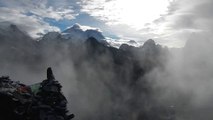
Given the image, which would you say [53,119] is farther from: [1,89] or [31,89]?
[1,89]

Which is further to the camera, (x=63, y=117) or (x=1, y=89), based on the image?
(x=63, y=117)

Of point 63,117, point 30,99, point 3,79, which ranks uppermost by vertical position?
point 3,79

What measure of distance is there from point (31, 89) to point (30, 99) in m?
8.99

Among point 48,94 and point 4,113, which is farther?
point 48,94

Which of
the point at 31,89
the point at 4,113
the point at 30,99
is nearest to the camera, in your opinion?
the point at 4,113

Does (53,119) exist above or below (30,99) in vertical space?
below

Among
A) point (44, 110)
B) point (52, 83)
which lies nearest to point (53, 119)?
point (44, 110)

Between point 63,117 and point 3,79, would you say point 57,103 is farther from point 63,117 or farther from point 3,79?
point 3,79

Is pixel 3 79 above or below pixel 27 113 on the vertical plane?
above

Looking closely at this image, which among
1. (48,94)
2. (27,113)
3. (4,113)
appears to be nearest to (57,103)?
(48,94)

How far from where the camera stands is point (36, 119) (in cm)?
12250

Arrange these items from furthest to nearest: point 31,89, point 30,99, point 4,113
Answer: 1. point 31,89
2. point 30,99
3. point 4,113

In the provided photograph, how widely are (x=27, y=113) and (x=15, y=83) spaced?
14.5m

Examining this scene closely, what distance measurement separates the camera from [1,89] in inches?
4557
